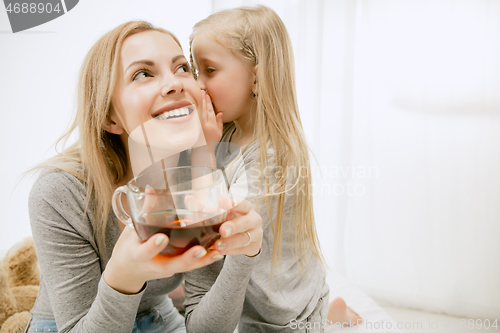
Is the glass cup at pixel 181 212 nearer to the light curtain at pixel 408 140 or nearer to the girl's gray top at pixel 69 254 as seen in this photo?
the girl's gray top at pixel 69 254

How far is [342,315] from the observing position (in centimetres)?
130

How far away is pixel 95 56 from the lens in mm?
864

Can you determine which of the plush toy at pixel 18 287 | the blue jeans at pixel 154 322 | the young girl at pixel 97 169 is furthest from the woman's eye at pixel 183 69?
the plush toy at pixel 18 287

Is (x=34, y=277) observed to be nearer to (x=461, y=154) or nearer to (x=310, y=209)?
(x=310, y=209)

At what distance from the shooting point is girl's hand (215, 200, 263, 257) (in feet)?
1.68

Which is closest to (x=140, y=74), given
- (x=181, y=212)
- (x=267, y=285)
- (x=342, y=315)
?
(x=181, y=212)

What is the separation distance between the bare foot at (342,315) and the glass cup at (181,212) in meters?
0.98

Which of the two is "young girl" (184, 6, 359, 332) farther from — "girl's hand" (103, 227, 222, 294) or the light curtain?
the light curtain

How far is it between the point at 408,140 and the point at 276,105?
4.28 feet

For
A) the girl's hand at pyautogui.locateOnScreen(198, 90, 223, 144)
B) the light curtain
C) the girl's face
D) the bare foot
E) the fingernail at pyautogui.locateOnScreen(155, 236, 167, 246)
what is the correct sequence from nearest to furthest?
1. the fingernail at pyautogui.locateOnScreen(155, 236, 167, 246)
2. the girl's hand at pyautogui.locateOnScreen(198, 90, 223, 144)
3. the girl's face
4. the bare foot
5. the light curtain

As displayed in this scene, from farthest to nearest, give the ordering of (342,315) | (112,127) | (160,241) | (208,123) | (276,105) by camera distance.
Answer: (342,315) < (276,105) < (208,123) < (112,127) < (160,241)

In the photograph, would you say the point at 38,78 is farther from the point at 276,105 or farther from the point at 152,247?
the point at 152,247

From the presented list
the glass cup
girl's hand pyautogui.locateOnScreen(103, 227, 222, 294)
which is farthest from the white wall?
the glass cup

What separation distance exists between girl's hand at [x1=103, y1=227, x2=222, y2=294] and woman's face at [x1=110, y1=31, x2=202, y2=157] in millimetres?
341
